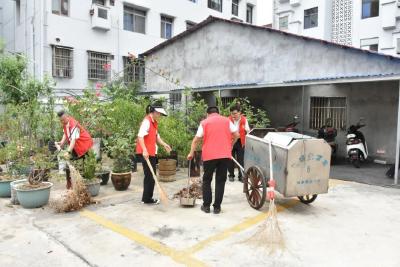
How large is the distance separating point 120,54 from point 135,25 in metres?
2.19

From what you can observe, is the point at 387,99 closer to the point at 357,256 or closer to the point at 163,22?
the point at 357,256

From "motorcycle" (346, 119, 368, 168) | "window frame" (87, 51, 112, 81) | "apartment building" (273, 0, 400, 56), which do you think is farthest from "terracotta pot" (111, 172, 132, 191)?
"apartment building" (273, 0, 400, 56)

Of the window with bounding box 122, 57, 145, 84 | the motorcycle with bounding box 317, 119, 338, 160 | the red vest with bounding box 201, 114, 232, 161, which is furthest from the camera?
the window with bounding box 122, 57, 145, 84

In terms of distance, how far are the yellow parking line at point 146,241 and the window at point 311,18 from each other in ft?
67.3

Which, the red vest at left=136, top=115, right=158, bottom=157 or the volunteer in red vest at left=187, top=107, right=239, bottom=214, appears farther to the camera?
the red vest at left=136, top=115, right=158, bottom=157

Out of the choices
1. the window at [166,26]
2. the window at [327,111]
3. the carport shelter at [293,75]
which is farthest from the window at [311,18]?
the window at [327,111]

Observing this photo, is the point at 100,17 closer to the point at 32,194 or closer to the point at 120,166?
the point at 120,166

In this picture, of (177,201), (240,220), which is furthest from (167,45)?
(240,220)

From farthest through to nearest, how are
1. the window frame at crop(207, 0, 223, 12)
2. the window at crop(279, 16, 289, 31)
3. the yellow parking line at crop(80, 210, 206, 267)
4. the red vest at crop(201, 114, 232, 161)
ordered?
the window at crop(279, 16, 289, 31) < the window frame at crop(207, 0, 223, 12) < the red vest at crop(201, 114, 232, 161) < the yellow parking line at crop(80, 210, 206, 267)

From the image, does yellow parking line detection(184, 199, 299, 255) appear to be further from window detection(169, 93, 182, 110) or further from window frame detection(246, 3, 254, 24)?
window frame detection(246, 3, 254, 24)

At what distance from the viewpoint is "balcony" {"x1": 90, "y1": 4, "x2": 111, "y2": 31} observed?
16672 mm

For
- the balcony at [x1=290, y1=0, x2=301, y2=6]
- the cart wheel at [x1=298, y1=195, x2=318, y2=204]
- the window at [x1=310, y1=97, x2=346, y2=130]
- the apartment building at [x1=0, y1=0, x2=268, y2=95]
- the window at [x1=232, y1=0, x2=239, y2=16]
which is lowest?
the cart wheel at [x1=298, y1=195, x2=318, y2=204]

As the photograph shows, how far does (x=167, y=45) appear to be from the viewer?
14867 millimetres

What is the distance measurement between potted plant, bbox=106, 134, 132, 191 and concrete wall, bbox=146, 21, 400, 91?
4.96 m
